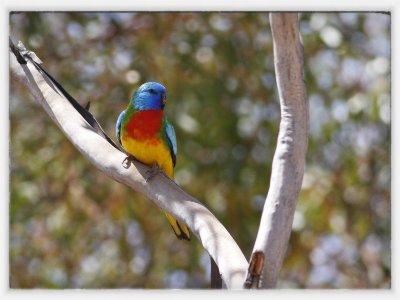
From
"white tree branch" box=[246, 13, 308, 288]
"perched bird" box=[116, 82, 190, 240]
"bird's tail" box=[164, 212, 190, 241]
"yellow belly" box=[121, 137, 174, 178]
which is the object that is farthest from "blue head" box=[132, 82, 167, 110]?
"white tree branch" box=[246, 13, 308, 288]

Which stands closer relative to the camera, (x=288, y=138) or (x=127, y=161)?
(x=288, y=138)

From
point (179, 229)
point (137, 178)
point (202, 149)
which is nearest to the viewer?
point (137, 178)

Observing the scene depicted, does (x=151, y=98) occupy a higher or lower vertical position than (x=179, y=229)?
higher

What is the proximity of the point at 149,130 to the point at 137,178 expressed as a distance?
234 mm

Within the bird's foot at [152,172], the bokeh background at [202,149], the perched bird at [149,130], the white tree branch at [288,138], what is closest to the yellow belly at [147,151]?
the perched bird at [149,130]

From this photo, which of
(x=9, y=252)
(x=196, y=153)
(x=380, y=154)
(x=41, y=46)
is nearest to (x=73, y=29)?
(x=41, y=46)

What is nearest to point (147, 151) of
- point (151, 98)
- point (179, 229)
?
point (151, 98)

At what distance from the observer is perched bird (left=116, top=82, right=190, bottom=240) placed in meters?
2.41

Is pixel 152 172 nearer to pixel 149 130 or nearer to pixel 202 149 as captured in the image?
pixel 149 130

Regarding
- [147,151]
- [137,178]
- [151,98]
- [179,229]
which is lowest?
[179,229]

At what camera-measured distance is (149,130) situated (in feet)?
7.90

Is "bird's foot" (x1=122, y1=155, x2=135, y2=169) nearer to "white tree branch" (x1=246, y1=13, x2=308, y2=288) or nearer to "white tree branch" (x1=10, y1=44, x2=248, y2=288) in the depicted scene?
"white tree branch" (x1=10, y1=44, x2=248, y2=288)

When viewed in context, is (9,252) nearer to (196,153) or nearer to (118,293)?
(118,293)
